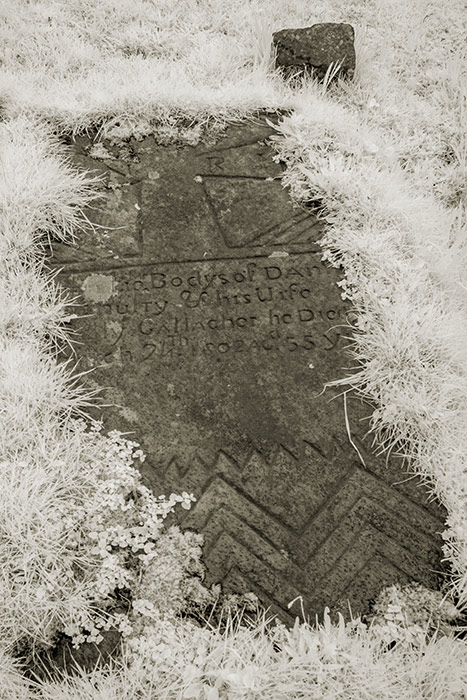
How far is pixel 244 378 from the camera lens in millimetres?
2127

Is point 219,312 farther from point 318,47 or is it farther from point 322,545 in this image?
point 318,47

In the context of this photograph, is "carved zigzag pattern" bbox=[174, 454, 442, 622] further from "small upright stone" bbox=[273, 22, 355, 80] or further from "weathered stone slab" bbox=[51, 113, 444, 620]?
"small upright stone" bbox=[273, 22, 355, 80]

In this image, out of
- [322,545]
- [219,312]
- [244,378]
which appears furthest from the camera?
[219,312]

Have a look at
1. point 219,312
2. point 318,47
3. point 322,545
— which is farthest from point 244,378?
point 318,47

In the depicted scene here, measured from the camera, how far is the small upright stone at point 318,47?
3.21 meters

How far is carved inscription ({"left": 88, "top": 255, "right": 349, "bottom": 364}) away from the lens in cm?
219

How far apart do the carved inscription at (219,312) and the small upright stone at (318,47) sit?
60.2 inches

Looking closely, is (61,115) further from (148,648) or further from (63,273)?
(148,648)

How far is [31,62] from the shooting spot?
3.29m

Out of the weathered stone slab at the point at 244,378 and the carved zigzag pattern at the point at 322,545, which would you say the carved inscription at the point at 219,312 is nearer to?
the weathered stone slab at the point at 244,378

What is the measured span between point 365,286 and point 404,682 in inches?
57.8

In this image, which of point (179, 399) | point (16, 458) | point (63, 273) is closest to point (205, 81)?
point (63, 273)

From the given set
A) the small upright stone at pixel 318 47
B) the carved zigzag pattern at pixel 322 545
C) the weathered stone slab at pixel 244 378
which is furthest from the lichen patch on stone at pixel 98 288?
the small upright stone at pixel 318 47

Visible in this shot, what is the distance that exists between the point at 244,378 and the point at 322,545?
67 cm
